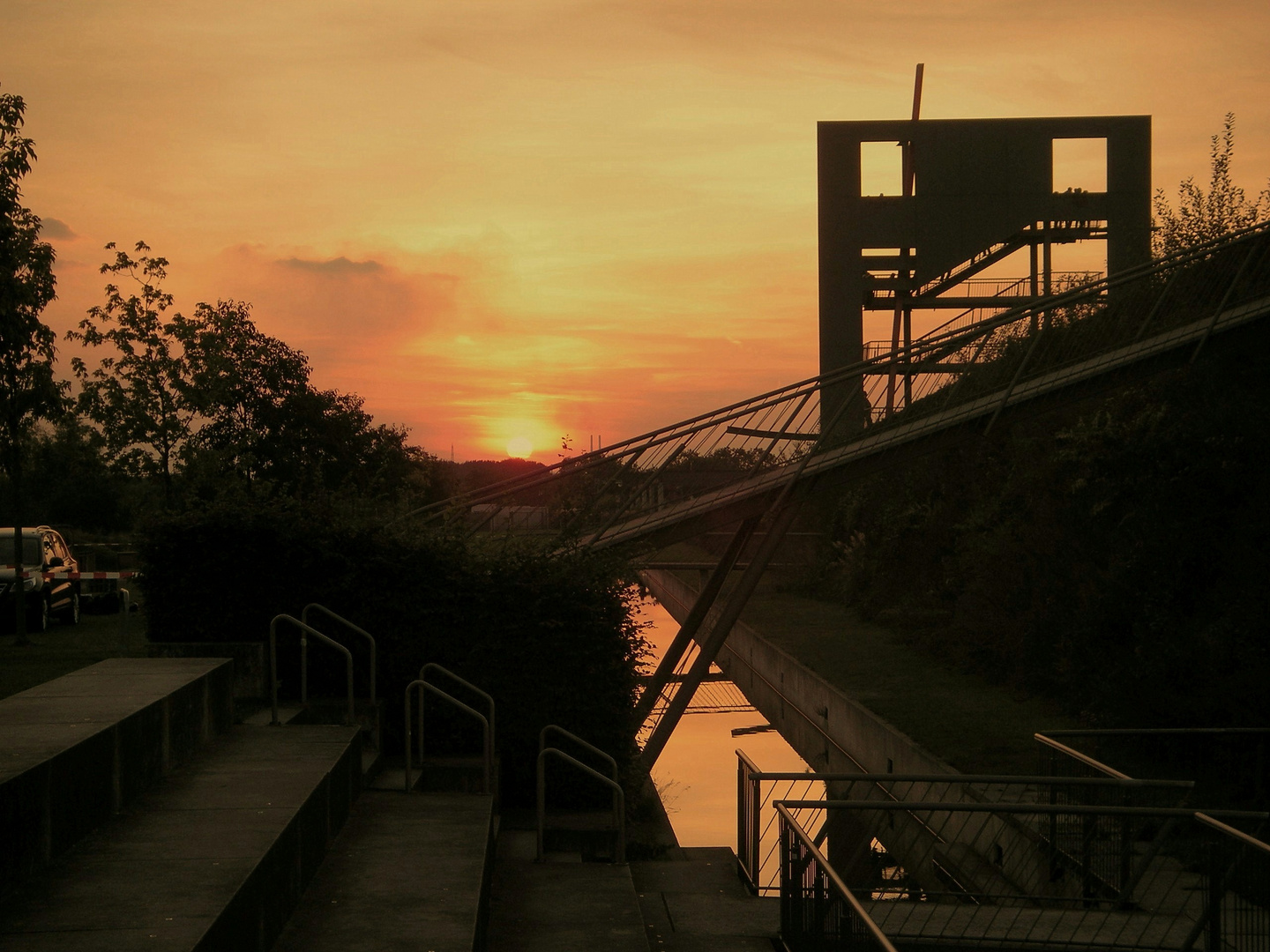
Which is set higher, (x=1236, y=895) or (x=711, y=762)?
(x=1236, y=895)

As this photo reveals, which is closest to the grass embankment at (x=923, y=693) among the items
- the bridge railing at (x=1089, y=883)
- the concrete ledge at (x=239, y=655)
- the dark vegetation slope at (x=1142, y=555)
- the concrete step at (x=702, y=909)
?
the dark vegetation slope at (x=1142, y=555)

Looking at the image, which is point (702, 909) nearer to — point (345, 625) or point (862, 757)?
point (345, 625)

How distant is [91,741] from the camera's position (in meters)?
6.70


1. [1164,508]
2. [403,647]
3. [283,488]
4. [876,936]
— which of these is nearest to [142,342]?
[283,488]

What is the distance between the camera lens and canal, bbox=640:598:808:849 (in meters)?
18.8

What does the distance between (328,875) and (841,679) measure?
48.9ft

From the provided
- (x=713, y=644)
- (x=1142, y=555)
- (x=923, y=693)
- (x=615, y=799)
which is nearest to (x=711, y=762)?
(x=923, y=693)

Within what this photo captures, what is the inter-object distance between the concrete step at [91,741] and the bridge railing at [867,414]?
6065 mm

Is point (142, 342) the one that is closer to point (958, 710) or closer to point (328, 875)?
point (958, 710)

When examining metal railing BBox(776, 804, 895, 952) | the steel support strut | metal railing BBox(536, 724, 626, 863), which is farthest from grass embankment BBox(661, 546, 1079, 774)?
metal railing BBox(776, 804, 895, 952)

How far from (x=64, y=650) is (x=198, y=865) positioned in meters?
10.2

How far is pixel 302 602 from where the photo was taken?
13.1 m

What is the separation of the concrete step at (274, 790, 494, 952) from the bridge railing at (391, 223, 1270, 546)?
6.41 metres

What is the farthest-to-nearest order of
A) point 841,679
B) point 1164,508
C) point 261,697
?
point 841,679, point 1164,508, point 261,697
